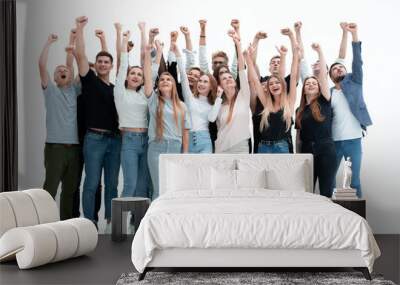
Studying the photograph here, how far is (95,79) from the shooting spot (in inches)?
301

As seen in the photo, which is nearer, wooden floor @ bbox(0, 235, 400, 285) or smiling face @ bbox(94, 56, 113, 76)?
wooden floor @ bbox(0, 235, 400, 285)

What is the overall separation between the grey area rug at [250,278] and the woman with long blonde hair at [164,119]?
241 cm

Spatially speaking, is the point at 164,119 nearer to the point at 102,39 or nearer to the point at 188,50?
the point at 188,50

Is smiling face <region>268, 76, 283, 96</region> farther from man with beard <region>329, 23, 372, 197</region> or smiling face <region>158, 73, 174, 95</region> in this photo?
smiling face <region>158, 73, 174, 95</region>

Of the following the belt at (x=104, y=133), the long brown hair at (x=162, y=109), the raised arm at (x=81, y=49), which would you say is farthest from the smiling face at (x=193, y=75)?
the raised arm at (x=81, y=49)

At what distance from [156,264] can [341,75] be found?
3616 mm

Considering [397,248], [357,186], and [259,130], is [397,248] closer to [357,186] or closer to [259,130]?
[357,186]

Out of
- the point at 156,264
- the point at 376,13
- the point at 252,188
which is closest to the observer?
the point at 156,264

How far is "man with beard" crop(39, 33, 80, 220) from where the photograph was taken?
763 centimetres

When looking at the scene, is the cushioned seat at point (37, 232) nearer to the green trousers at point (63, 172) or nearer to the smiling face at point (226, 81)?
the green trousers at point (63, 172)

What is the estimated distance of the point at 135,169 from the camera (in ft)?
25.0

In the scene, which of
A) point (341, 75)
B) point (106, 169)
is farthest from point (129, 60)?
point (341, 75)

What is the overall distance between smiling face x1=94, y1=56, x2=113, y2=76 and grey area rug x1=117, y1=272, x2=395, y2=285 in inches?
120


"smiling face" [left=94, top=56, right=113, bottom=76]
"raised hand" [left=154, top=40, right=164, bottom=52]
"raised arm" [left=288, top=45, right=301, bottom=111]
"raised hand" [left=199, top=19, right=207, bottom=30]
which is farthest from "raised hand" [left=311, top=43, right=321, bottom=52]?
"smiling face" [left=94, top=56, right=113, bottom=76]
